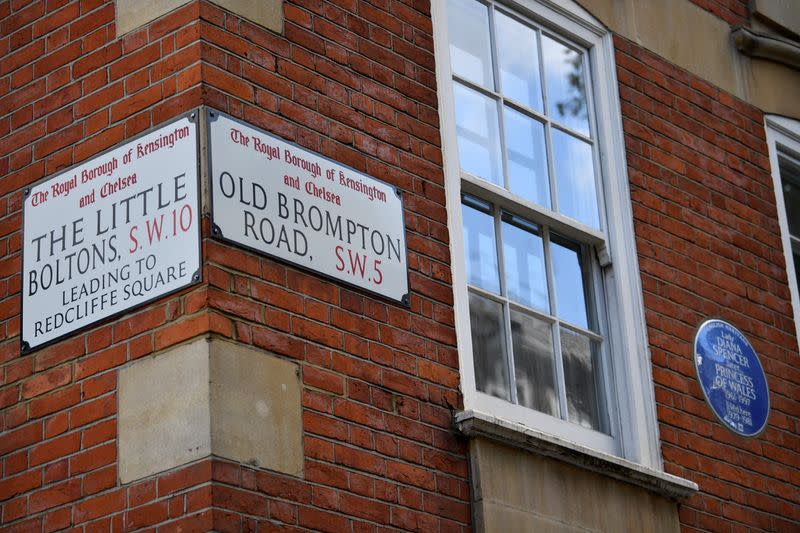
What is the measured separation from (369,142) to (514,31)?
148cm

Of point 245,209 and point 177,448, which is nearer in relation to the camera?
point 177,448

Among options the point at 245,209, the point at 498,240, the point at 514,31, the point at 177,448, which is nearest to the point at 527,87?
the point at 514,31

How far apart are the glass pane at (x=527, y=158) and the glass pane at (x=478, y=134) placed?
0.31 ft

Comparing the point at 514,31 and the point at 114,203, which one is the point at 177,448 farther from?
the point at 514,31

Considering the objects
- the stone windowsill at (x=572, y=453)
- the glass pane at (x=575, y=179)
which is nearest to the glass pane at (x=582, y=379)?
the stone windowsill at (x=572, y=453)

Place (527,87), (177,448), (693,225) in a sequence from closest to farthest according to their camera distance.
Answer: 1. (177,448)
2. (527,87)
3. (693,225)

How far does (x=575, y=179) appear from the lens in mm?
7895

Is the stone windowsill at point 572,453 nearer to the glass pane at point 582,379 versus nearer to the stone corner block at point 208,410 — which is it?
the glass pane at point 582,379

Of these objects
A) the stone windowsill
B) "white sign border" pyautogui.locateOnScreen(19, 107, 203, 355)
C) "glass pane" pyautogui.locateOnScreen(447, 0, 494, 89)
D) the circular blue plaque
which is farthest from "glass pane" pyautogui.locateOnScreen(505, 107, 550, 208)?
"white sign border" pyautogui.locateOnScreen(19, 107, 203, 355)

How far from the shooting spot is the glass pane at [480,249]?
23.4 feet

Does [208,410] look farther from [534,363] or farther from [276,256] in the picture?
[534,363]

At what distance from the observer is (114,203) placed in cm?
618

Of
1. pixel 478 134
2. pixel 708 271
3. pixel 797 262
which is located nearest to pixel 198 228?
pixel 478 134

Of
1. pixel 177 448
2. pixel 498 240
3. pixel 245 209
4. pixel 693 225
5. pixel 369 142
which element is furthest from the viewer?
pixel 693 225
